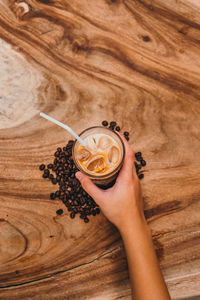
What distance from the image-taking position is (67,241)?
1421mm

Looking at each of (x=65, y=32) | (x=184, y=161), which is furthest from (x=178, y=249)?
(x=65, y=32)

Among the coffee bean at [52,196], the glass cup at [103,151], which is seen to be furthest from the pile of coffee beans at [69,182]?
the glass cup at [103,151]

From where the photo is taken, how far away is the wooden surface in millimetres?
1415

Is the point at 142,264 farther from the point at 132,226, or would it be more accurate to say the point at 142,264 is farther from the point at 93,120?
the point at 93,120

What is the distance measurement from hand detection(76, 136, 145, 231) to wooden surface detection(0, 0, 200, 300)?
0.68 ft

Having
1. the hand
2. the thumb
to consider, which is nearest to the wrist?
the hand

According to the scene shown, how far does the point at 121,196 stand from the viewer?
3.99 ft

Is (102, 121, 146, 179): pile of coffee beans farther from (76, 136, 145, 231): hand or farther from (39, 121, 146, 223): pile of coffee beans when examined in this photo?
(76, 136, 145, 231): hand

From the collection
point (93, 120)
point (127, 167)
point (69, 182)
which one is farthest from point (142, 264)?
point (93, 120)

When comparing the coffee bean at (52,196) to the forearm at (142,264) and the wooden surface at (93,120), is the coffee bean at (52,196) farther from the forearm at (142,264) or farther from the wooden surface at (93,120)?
the forearm at (142,264)

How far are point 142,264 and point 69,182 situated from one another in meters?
0.54

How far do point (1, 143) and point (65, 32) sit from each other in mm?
713

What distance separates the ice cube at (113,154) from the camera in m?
1.23

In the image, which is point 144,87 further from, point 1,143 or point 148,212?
point 1,143
